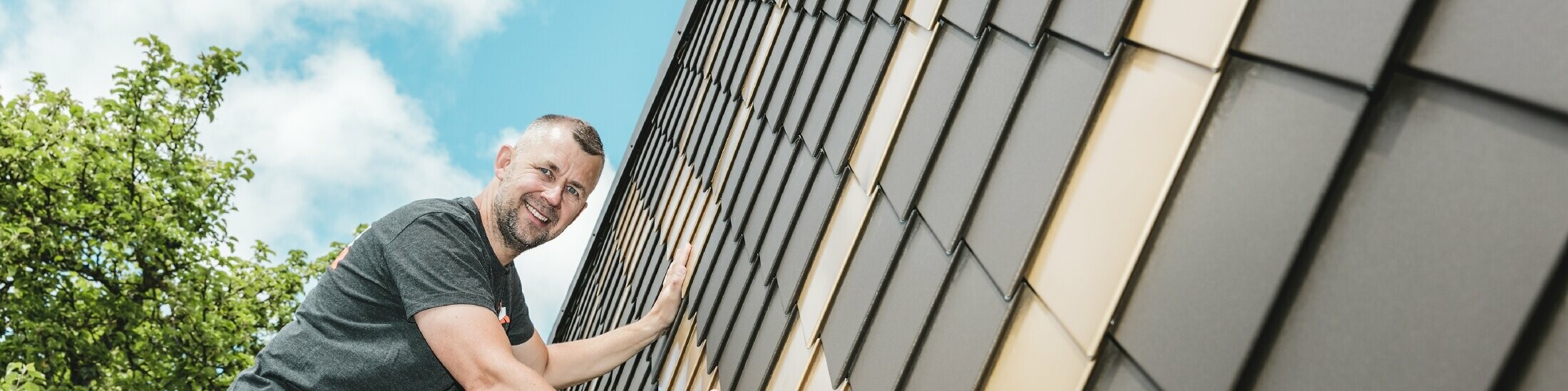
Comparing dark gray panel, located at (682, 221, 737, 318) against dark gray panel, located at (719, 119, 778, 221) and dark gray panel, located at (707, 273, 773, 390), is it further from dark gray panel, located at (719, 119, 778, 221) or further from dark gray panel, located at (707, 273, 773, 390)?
dark gray panel, located at (707, 273, 773, 390)

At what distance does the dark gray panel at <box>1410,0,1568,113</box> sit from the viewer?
0.66 m

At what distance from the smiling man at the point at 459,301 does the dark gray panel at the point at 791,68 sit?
81 cm

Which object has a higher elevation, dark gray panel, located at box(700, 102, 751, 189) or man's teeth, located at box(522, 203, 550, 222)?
dark gray panel, located at box(700, 102, 751, 189)

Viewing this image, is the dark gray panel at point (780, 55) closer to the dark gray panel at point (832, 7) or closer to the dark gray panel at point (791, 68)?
the dark gray panel at point (791, 68)

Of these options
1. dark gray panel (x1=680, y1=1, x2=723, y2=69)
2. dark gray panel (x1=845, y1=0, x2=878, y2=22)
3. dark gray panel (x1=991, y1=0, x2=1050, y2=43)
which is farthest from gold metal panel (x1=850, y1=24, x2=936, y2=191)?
dark gray panel (x1=680, y1=1, x2=723, y2=69)

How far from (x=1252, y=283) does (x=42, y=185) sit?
55.7ft

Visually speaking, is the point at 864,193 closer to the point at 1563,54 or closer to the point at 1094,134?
the point at 1094,134

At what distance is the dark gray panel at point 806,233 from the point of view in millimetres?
2189

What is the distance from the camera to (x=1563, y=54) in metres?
0.65

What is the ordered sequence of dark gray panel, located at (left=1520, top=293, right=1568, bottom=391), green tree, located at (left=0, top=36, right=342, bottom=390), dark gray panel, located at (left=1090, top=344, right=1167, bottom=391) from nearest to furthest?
dark gray panel, located at (left=1520, top=293, right=1568, bottom=391) → dark gray panel, located at (left=1090, top=344, right=1167, bottom=391) → green tree, located at (left=0, top=36, right=342, bottom=390)

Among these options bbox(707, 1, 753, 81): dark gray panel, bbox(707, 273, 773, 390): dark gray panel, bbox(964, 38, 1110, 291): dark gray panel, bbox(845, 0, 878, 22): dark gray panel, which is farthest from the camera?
bbox(707, 1, 753, 81): dark gray panel

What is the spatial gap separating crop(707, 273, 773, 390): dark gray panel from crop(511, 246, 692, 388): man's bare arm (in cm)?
81

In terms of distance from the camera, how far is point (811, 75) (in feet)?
8.96

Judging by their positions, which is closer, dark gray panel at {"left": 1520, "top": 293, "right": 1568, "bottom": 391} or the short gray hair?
dark gray panel at {"left": 1520, "top": 293, "right": 1568, "bottom": 391}
